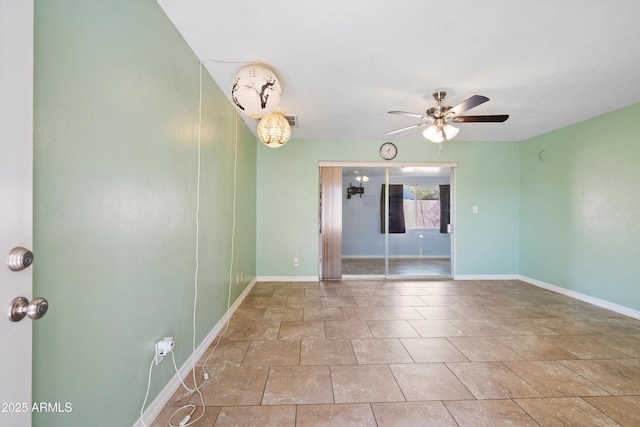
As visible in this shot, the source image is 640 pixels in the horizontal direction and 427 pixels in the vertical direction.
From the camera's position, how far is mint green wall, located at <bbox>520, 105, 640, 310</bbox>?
327 cm

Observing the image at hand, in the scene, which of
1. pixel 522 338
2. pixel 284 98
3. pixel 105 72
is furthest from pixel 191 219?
pixel 522 338

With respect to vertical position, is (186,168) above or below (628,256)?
above

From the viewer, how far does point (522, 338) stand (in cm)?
266

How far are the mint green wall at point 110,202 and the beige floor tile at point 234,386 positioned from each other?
11.1 inches

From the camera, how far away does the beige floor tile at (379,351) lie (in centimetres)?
224

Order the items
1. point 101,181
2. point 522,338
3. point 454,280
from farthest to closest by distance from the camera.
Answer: point 454,280 → point 522,338 → point 101,181

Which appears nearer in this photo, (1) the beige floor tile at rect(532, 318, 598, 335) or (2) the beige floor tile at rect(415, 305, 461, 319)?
A: (1) the beige floor tile at rect(532, 318, 598, 335)

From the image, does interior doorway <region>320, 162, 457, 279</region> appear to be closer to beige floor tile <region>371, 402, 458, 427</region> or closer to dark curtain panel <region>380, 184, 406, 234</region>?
dark curtain panel <region>380, 184, 406, 234</region>

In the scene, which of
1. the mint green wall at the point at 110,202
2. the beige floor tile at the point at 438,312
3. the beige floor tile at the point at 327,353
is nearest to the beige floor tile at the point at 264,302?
the beige floor tile at the point at 327,353

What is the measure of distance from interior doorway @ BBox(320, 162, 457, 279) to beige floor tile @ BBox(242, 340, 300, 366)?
2501mm

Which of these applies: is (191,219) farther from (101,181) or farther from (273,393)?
(273,393)

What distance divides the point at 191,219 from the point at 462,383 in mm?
2411

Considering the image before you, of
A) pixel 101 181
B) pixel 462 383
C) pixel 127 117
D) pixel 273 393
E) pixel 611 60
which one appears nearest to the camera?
pixel 101 181

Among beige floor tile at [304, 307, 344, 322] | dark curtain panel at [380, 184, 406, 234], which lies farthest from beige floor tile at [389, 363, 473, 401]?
dark curtain panel at [380, 184, 406, 234]
